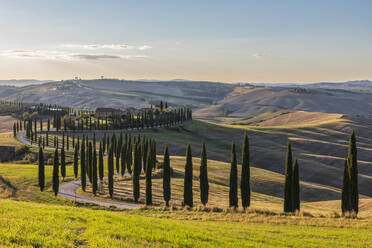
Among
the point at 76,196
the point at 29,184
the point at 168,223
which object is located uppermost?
the point at 168,223

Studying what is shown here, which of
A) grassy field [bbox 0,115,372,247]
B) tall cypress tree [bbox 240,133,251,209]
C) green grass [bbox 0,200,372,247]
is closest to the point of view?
green grass [bbox 0,200,372,247]

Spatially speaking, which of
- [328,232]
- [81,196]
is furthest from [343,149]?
[328,232]

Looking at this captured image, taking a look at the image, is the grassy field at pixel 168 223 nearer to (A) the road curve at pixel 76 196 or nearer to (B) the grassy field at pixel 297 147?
(A) the road curve at pixel 76 196

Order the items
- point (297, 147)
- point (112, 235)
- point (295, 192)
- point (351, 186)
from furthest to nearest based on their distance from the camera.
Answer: point (297, 147), point (295, 192), point (351, 186), point (112, 235)

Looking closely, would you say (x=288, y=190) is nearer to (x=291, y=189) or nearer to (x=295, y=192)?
(x=291, y=189)

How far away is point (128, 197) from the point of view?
200ft

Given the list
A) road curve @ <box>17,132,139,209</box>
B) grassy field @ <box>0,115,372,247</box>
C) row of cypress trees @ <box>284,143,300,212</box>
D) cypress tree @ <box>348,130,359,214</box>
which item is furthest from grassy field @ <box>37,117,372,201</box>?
road curve @ <box>17,132,139,209</box>

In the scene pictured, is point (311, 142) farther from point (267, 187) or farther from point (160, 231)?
point (160, 231)

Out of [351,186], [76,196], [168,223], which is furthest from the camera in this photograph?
[76,196]

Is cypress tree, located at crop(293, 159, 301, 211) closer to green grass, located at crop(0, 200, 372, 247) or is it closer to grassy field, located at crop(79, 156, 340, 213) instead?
grassy field, located at crop(79, 156, 340, 213)

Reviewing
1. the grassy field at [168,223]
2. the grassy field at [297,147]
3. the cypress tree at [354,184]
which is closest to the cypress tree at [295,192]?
the grassy field at [168,223]

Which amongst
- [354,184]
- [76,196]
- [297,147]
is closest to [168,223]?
[354,184]

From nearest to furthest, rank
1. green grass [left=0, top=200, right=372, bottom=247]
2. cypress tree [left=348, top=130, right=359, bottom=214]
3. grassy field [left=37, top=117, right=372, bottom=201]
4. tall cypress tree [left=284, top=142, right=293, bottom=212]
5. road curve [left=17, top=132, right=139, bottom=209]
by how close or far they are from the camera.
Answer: green grass [left=0, top=200, right=372, bottom=247]
cypress tree [left=348, top=130, right=359, bottom=214]
tall cypress tree [left=284, top=142, right=293, bottom=212]
road curve [left=17, top=132, right=139, bottom=209]
grassy field [left=37, top=117, right=372, bottom=201]

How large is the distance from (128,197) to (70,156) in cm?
5794
